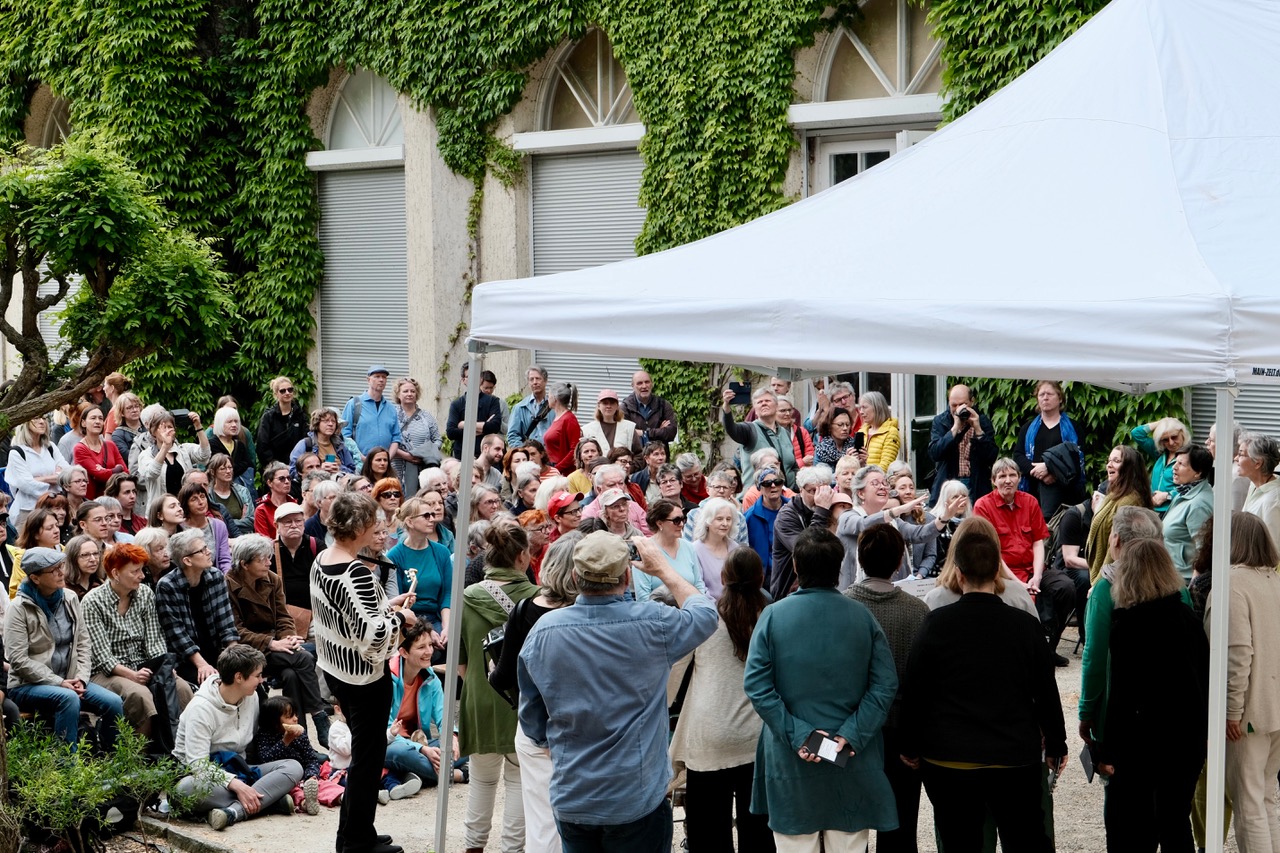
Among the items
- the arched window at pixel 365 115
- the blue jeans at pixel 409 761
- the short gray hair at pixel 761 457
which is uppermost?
the arched window at pixel 365 115

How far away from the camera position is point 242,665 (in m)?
7.56

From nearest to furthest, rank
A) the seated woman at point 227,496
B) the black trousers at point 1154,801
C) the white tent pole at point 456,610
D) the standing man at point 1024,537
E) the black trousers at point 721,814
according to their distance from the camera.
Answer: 1. the black trousers at point 1154,801
2. the black trousers at point 721,814
3. the white tent pole at point 456,610
4. the standing man at point 1024,537
5. the seated woman at point 227,496

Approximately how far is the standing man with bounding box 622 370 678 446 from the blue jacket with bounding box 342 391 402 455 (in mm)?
2209

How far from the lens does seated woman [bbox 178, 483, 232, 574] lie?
31.6 feet

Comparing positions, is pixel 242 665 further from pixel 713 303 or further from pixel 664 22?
pixel 664 22

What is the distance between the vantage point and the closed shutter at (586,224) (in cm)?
1612

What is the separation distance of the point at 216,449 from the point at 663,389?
479 cm

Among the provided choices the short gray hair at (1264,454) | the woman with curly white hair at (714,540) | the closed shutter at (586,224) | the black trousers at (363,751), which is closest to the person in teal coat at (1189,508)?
the short gray hair at (1264,454)

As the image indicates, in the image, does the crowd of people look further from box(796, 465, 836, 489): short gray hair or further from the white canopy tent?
the white canopy tent

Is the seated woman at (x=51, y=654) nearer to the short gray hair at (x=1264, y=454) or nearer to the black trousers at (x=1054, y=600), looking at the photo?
the black trousers at (x=1054, y=600)

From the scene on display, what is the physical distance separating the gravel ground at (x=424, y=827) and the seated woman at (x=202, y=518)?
2.45 metres

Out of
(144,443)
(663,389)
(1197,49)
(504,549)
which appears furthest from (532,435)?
(1197,49)

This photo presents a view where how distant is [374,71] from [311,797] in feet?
38.5

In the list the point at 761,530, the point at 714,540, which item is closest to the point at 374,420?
the point at 761,530
